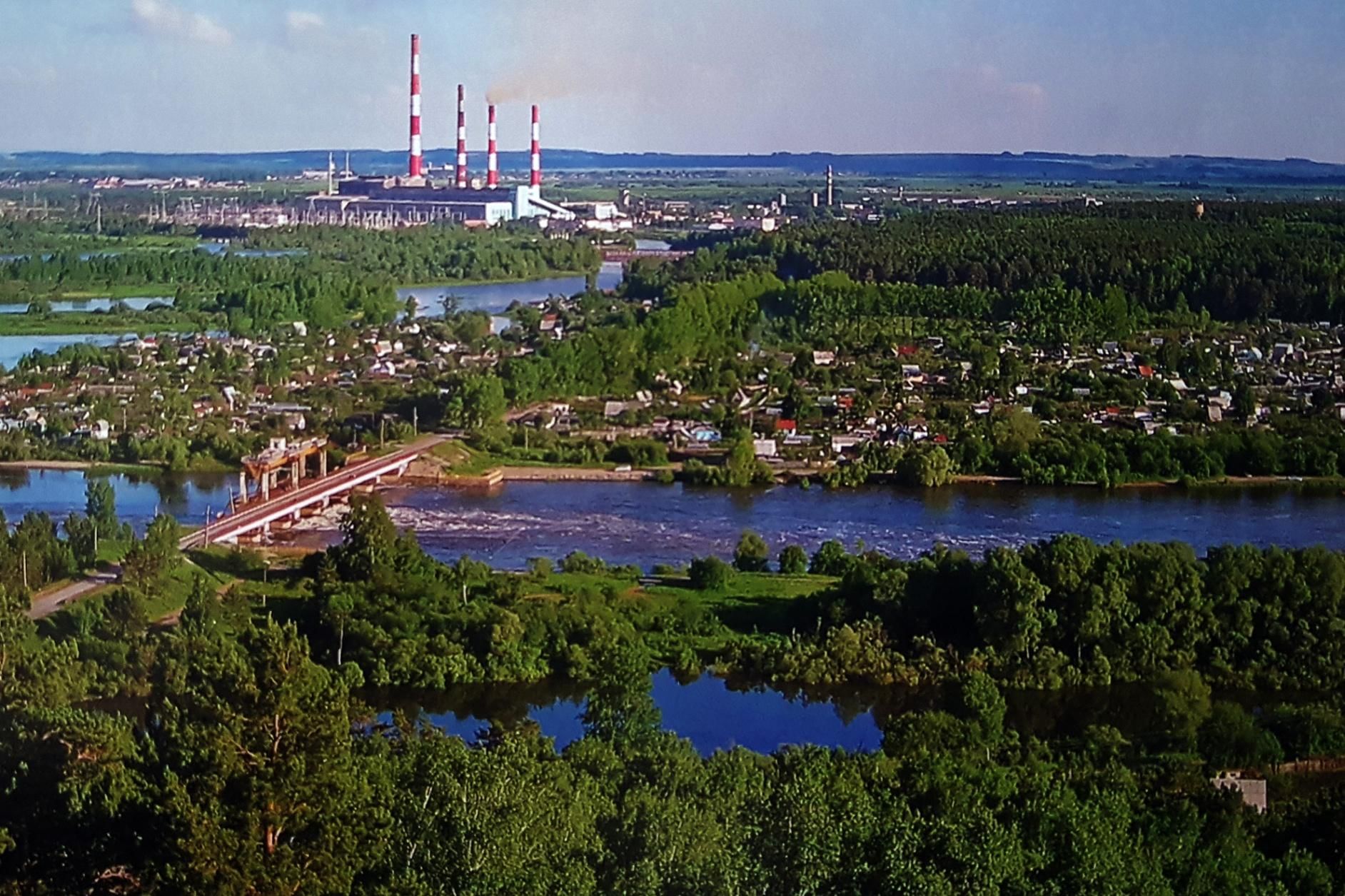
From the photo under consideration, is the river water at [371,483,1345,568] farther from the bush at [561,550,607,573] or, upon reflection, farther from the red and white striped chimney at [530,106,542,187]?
the red and white striped chimney at [530,106,542,187]

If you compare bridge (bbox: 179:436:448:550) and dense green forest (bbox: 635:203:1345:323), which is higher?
dense green forest (bbox: 635:203:1345:323)

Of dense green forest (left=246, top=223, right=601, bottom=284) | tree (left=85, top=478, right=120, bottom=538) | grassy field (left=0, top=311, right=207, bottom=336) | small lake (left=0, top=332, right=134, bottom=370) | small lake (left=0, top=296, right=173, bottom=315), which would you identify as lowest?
tree (left=85, top=478, right=120, bottom=538)

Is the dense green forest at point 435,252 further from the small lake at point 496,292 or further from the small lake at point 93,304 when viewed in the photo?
the small lake at point 93,304

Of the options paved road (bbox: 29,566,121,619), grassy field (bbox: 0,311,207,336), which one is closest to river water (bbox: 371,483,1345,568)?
paved road (bbox: 29,566,121,619)

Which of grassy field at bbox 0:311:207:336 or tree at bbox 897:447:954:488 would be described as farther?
grassy field at bbox 0:311:207:336

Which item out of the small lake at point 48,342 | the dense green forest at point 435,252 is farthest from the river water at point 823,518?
the dense green forest at point 435,252

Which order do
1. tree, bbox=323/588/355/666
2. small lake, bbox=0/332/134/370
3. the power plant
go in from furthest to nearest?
1. the power plant
2. small lake, bbox=0/332/134/370
3. tree, bbox=323/588/355/666

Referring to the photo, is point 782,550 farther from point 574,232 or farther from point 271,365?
point 574,232
